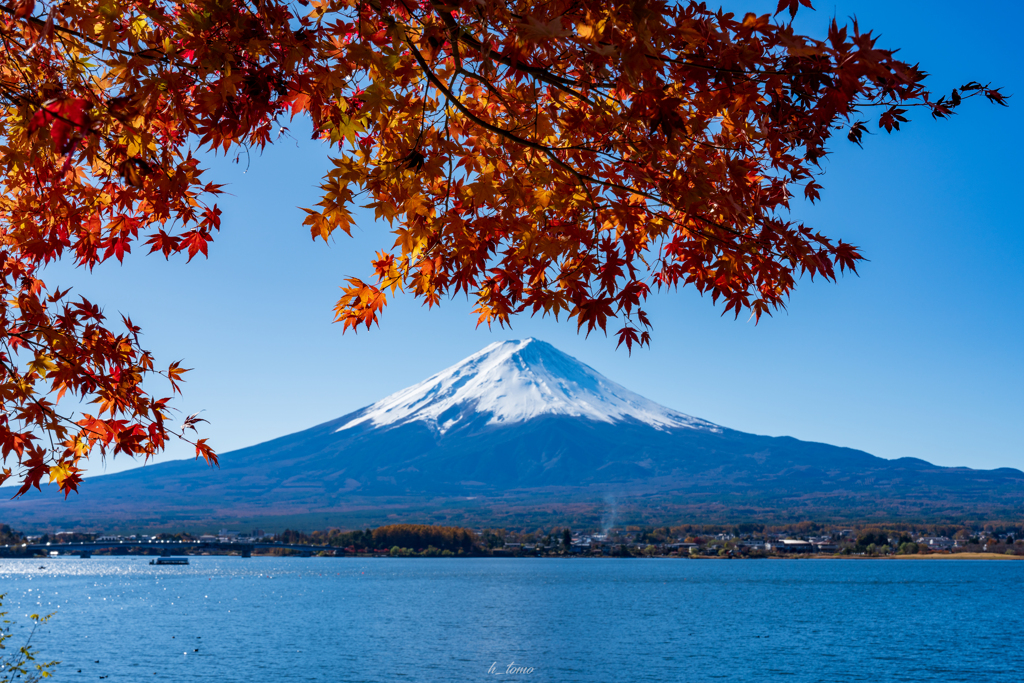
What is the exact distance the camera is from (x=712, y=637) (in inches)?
2213

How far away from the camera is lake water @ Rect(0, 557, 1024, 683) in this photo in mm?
41969

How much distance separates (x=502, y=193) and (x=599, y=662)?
45.7m

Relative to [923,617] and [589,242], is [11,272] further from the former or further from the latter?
[923,617]

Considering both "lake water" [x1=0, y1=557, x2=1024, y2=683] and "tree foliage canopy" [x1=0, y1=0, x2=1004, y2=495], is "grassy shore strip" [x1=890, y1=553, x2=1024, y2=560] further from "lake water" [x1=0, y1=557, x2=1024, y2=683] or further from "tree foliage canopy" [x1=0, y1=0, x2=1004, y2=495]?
"tree foliage canopy" [x1=0, y1=0, x2=1004, y2=495]

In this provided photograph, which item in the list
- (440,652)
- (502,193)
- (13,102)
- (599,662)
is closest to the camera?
(13,102)

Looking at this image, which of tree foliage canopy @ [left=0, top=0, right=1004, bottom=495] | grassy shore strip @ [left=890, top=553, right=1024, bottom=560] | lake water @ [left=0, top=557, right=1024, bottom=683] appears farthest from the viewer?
grassy shore strip @ [left=890, top=553, right=1024, bottom=560]

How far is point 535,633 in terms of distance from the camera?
200ft

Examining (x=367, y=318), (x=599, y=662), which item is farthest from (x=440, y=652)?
(x=367, y=318)

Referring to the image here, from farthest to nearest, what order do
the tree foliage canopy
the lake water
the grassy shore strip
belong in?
the grassy shore strip, the lake water, the tree foliage canopy

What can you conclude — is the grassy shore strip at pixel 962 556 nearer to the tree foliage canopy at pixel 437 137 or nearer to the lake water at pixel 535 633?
the lake water at pixel 535 633

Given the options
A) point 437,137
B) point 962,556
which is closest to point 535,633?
point 437,137

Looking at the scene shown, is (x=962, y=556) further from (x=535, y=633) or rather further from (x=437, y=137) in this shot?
(x=437, y=137)

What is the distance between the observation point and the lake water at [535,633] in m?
42.0

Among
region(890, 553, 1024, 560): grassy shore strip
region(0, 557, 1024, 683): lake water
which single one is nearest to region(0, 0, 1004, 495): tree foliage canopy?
region(0, 557, 1024, 683): lake water
